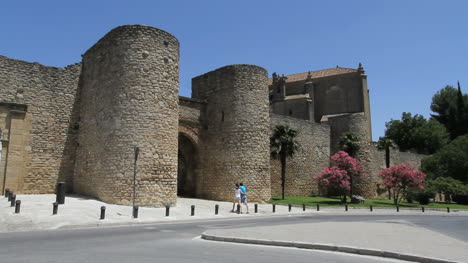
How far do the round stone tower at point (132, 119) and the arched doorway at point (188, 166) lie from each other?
706cm

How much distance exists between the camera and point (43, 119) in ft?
66.0

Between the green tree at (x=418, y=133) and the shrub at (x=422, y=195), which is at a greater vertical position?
the green tree at (x=418, y=133)

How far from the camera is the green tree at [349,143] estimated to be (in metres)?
37.6

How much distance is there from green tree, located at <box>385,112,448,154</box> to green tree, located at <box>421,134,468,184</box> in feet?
54.1

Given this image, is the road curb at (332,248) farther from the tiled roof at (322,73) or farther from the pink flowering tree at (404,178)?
the tiled roof at (322,73)

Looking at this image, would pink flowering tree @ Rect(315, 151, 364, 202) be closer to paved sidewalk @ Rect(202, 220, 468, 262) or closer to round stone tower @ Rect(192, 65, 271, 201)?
round stone tower @ Rect(192, 65, 271, 201)

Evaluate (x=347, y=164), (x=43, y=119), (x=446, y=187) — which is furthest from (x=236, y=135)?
(x=446, y=187)

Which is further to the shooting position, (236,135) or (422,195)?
(422,195)

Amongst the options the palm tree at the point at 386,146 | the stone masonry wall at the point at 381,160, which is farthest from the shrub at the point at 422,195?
the palm tree at the point at 386,146

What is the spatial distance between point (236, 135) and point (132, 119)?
8534 mm

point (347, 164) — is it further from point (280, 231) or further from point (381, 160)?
point (280, 231)

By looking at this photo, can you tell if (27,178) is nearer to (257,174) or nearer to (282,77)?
(257,174)

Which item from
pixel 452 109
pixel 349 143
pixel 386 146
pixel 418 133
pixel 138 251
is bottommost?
pixel 138 251

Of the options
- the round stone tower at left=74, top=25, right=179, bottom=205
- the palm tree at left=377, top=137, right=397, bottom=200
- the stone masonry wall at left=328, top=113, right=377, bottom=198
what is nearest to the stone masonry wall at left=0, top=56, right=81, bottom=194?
the round stone tower at left=74, top=25, right=179, bottom=205
